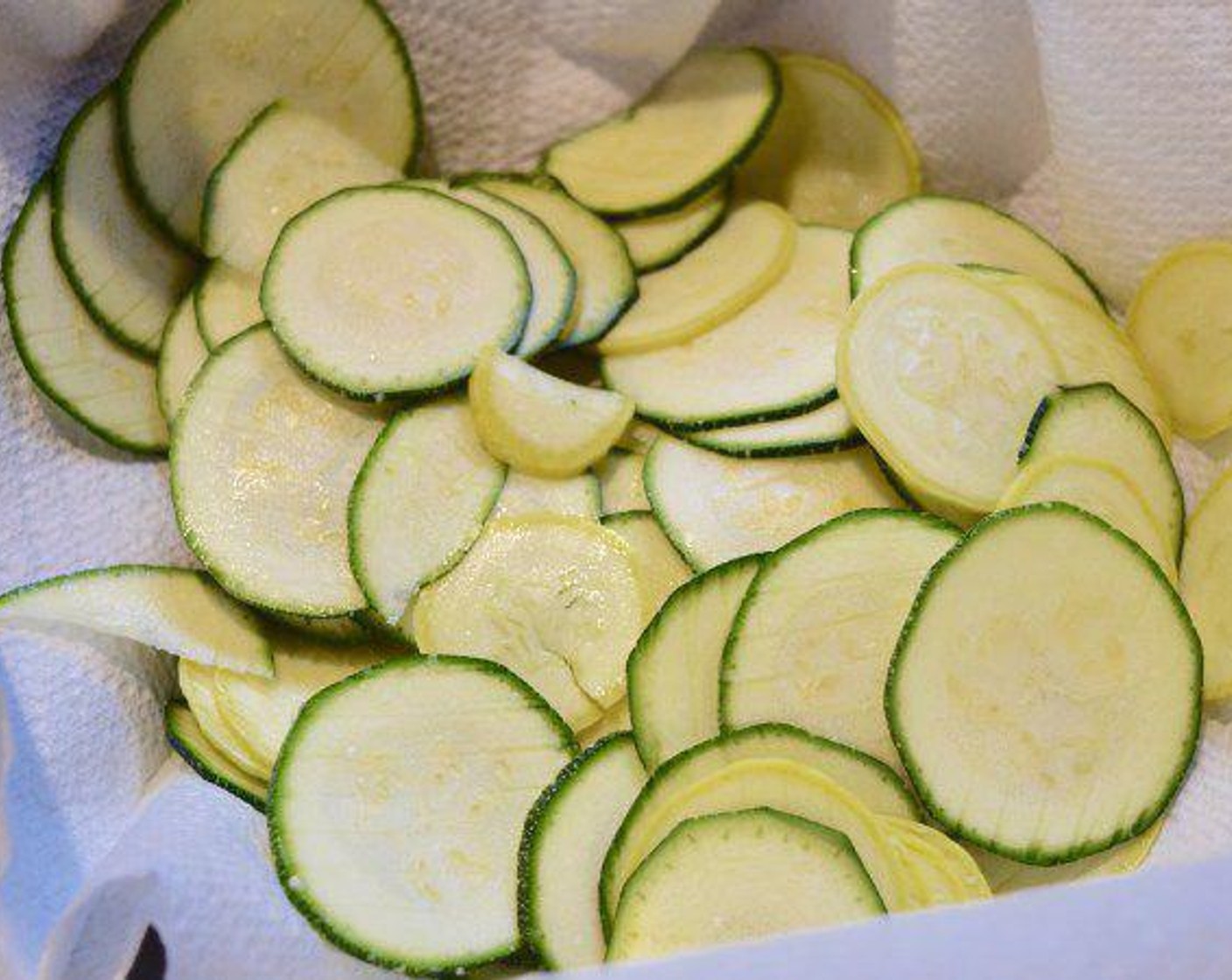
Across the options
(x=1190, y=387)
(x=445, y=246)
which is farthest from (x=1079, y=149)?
(x=445, y=246)

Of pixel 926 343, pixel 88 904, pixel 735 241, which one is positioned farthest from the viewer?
pixel 735 241

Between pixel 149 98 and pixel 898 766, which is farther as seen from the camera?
pixel 149 98

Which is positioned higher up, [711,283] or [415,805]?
[711,283]

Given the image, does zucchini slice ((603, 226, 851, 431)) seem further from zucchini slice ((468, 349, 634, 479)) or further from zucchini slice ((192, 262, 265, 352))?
zucchini slice ((192, 262, 265, 352))

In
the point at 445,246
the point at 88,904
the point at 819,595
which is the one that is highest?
the point at 445,246

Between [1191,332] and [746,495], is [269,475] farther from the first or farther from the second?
[1191,332]

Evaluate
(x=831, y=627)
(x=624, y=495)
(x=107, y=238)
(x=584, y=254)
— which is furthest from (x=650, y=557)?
(x=107, y=238)

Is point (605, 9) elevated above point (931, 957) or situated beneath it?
elevated above

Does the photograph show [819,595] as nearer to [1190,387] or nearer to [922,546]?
[922,546]
